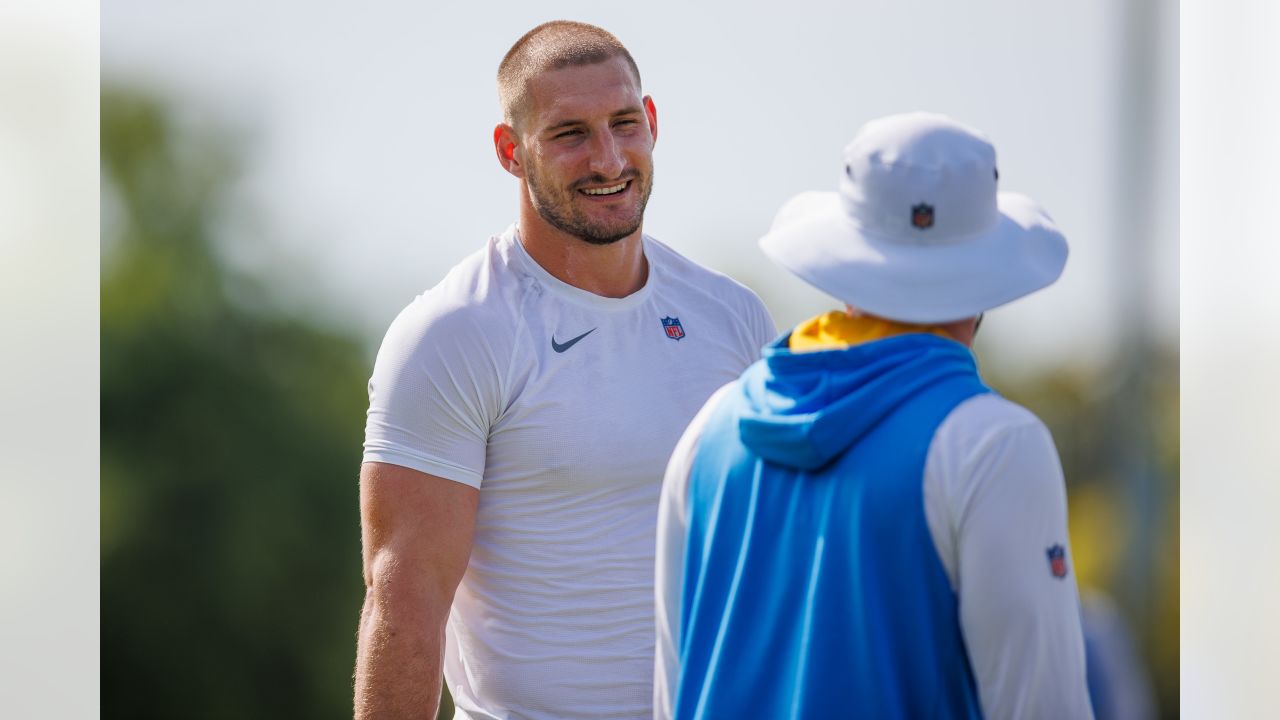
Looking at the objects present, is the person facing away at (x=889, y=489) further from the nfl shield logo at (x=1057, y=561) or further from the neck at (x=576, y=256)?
the neck at (x=576, y=256)

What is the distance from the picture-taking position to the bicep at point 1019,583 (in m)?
1.22

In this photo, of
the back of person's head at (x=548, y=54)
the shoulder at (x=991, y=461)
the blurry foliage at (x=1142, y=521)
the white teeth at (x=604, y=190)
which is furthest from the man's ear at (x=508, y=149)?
the blurry foliage at (x=1142, y=521)

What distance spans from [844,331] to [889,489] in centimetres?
20

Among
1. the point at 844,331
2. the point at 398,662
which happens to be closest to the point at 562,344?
the point at 398,662

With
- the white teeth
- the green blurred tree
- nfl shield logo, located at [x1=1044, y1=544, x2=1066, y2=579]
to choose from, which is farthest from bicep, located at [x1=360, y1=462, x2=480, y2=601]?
the green blurred tree

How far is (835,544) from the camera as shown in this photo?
130cm

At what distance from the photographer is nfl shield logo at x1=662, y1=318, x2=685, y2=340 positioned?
2275mm

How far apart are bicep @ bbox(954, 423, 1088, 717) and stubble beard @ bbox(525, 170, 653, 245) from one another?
3.61ft

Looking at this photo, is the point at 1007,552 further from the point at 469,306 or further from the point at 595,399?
the point at 469,306

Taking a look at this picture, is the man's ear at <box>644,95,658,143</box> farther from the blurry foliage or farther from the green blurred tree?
the green blurred tree
